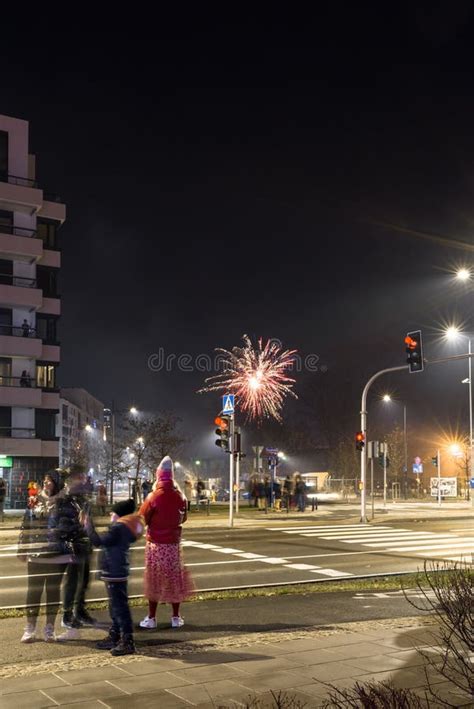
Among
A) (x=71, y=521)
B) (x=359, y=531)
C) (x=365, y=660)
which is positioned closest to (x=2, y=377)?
(x=359, y=531)

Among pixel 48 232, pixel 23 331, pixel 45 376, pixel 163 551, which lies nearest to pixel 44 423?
pixel 45 376

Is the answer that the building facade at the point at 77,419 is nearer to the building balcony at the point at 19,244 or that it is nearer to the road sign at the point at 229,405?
the building balcony at the point at 19,244

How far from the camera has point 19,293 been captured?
4703 centimetres

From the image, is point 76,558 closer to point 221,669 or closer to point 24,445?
point 221,669

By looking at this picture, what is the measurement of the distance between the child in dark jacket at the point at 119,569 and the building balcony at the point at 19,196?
42.1 metres

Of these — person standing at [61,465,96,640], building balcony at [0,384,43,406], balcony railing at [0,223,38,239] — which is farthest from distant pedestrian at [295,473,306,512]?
person standing at [61,465,96,640]

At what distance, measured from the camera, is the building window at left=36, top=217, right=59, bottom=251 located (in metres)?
50.3

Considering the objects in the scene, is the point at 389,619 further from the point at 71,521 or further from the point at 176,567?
the point at 71,521

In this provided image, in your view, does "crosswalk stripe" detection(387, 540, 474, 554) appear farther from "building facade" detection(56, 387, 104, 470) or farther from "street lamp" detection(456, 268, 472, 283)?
"building facade" detection(56, 387, 104, 470)

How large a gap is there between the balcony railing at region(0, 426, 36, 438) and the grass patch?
36625 millimetres

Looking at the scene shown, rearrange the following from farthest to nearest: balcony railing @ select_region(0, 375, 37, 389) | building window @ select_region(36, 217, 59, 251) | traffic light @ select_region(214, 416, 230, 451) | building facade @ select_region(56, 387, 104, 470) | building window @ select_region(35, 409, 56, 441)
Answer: building facade @ select_region(56, 387, 104, 470) → building window @ select_region(36, 217, 59, 251) → building window @ select_region(35, 409, 56, 441) → balcony railing @ select_region(0, 375, 37, 389) → traffic light @ select_region(214, 416, 230, 451)

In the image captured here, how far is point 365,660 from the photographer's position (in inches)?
267

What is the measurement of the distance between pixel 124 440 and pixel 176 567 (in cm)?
4160

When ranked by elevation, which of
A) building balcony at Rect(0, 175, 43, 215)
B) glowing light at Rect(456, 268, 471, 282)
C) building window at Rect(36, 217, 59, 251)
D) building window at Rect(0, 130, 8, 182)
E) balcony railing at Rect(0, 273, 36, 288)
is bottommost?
glowing light at Rect(456, 268, 471, 282)
